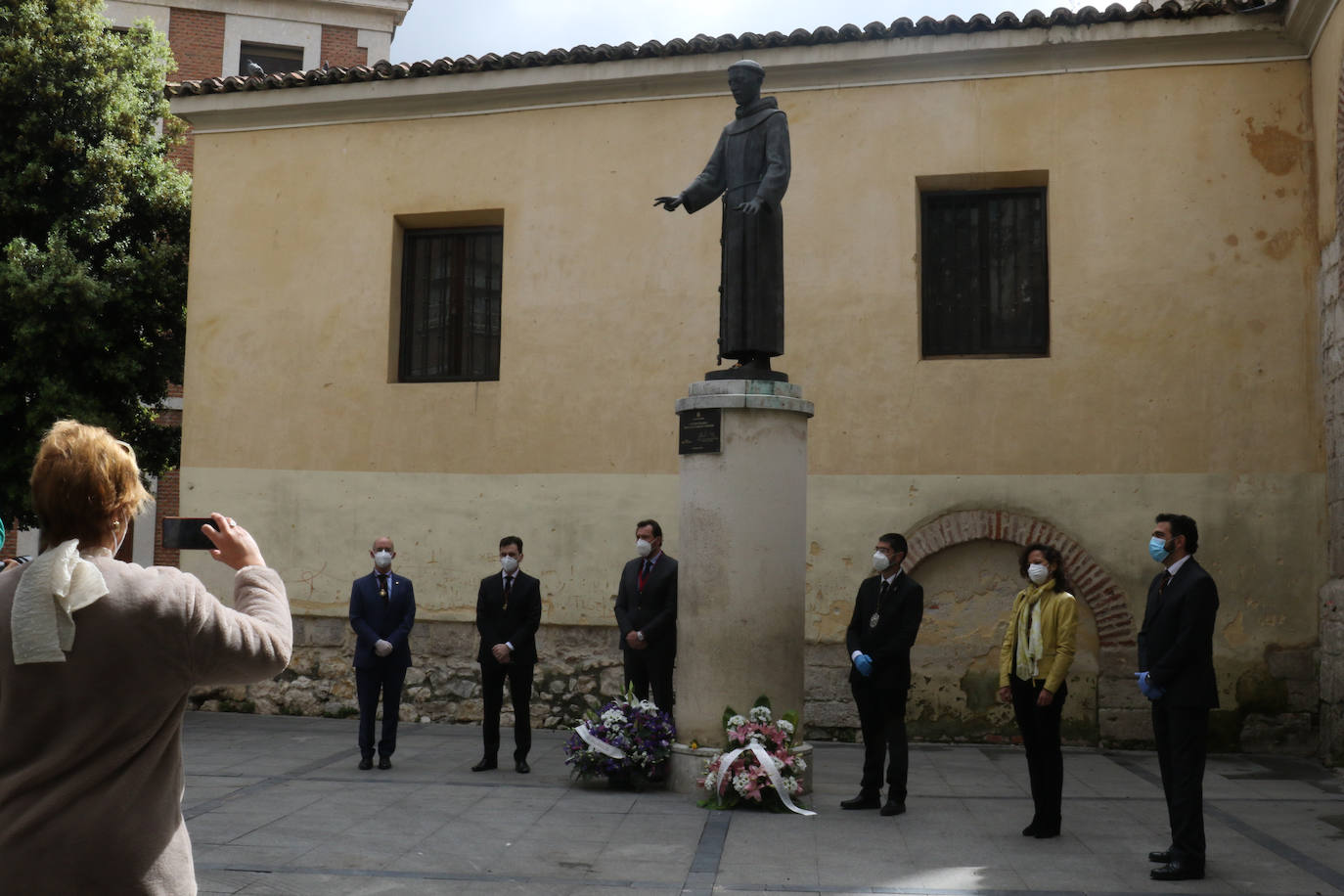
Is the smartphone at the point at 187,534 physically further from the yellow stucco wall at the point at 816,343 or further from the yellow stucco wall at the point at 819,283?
the yellow stucco wall at the point at 819,283

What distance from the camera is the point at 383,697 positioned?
9633 mm

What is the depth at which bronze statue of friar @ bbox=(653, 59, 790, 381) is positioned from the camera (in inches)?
335

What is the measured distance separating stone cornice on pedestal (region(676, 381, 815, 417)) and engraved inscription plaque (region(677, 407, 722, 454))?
4 cm

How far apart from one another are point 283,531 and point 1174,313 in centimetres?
898

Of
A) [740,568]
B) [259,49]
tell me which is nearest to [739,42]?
[740,568]

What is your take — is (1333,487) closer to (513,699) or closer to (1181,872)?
(1181,872)

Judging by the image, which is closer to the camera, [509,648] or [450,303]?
[509,648]

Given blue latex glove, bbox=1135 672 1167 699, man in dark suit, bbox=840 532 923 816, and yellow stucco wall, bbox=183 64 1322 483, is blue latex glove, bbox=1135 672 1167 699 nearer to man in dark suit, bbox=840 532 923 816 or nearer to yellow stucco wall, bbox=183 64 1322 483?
man in dark suit, bbox=840 532 923 816

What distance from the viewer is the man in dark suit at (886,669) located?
779 centimetres

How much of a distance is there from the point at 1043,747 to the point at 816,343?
5465 mm

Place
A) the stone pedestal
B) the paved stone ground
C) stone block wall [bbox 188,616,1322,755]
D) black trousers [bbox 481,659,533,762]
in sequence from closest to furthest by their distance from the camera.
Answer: the paved stone ground
the stone pedestal
black trousers [bbox 481,659,533,762]
stone block wall [bbox 188,616,1322,755]

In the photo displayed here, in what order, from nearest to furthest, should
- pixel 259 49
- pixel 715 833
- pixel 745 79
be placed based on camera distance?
pixel 715 833, pixel 745 79, pixel 259 49

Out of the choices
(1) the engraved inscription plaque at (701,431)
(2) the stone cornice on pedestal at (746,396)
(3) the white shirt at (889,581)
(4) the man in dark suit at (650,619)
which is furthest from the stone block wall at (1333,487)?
(1) the engraved inscription plaque at (701,431)

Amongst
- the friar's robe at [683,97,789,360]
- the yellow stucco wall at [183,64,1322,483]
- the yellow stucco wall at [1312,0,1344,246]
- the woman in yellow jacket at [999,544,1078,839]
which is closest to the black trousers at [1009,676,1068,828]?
the woman in yellow jacket at [999,544,1078,839]
